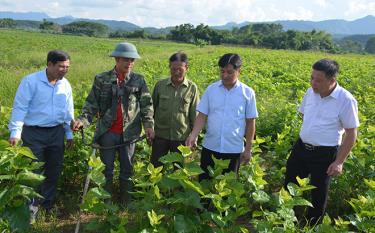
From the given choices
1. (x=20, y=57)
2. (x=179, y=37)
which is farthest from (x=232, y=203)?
(x=179, y=37)

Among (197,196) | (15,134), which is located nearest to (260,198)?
(197,196)

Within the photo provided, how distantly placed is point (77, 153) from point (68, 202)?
570 millimetres

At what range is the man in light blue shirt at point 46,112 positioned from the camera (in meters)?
3.86

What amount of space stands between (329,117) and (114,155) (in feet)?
7.34

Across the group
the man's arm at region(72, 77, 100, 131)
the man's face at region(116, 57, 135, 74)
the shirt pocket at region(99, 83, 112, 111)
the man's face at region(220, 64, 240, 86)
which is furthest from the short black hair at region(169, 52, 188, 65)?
the man's arm at region(72, 77, 100, 131)

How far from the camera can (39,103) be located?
3.96 m

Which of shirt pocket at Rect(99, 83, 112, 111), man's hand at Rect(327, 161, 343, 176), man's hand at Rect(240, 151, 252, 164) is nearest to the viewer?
man's hand at Rect(327, 161, 343, 176)

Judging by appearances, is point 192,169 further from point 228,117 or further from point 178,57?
point 178,57

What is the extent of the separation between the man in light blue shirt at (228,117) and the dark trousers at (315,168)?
1.54 ft

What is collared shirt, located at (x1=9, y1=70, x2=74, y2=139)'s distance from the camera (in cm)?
384

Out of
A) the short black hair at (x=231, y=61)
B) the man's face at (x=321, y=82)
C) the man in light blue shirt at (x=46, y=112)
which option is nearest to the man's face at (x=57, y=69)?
the man in light blue shirt at (x=46, y=112)

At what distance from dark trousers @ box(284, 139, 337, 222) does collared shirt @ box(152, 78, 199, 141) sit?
119cm

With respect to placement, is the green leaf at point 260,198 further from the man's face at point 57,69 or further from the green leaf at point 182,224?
the man's face at point 57,69

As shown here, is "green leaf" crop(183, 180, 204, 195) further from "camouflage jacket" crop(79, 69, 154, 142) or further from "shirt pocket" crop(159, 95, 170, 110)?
"shirt pocket" crop(159, 95, 170, 110)
